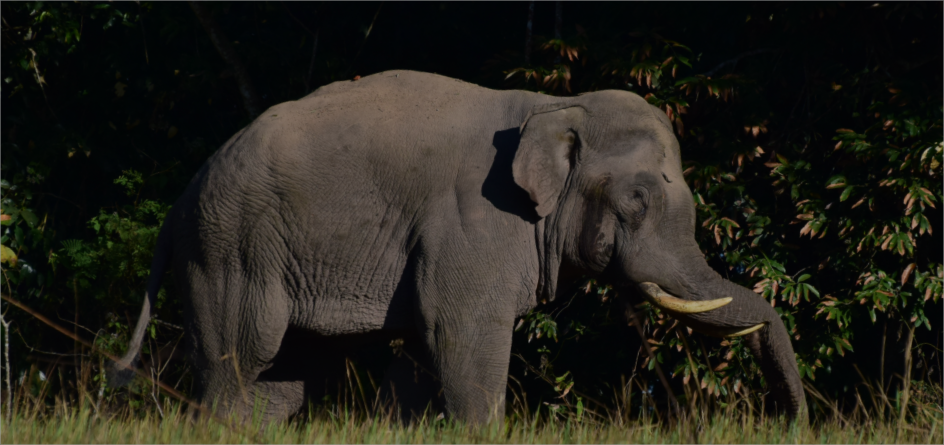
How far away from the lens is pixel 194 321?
207 inches

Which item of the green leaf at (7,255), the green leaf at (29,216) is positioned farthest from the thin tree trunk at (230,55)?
the green leaf at (7,255)

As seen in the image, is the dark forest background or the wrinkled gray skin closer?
the wrinkled gray skin

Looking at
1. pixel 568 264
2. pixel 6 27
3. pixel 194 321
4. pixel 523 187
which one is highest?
pixel 6 27

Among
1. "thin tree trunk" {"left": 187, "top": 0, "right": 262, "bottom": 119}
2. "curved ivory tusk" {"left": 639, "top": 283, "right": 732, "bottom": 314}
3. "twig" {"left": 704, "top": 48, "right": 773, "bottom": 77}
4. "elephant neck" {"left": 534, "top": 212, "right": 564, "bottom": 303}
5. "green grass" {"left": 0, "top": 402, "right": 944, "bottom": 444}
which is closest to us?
"green grass" {"left": 0, "top": 402, "right": 944, "bottom": 444}

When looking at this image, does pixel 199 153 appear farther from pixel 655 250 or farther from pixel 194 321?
pixel 655 250

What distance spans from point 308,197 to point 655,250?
1.80m

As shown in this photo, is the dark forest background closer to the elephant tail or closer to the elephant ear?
the elephant tail

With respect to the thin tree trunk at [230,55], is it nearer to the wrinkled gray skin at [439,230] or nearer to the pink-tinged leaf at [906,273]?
the wrinkled gray skin at [439,230]

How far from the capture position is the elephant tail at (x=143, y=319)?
5250 millimetres

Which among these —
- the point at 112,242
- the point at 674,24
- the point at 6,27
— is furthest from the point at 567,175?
the point at 6,27

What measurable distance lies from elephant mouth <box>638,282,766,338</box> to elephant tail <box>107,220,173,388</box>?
2590 millimetres

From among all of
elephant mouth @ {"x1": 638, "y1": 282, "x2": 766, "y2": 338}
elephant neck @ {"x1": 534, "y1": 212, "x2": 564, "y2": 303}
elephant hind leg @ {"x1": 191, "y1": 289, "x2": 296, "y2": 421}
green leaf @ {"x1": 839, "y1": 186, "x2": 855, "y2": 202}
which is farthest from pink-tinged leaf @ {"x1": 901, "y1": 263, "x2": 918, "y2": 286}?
elephant hind leg @ {"x1": 191, "y1": 289, "x2": 296, "y2": 421}

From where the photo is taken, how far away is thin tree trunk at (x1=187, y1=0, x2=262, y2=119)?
24.9 feet

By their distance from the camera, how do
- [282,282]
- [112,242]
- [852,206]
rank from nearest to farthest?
[282,282] → [852,206] → [112,242]
